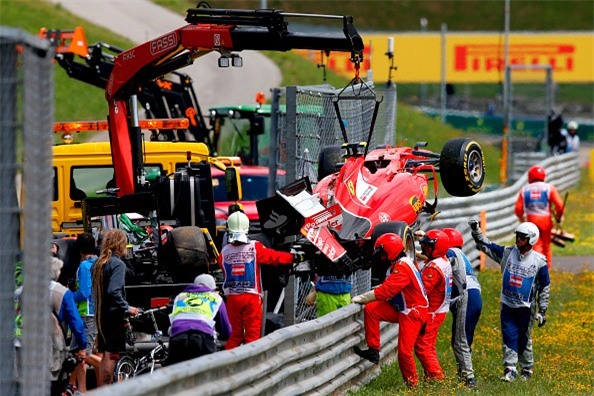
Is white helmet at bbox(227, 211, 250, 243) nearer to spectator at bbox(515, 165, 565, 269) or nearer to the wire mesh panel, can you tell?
the wire mesh panel

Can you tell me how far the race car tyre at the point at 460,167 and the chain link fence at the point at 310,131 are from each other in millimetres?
957

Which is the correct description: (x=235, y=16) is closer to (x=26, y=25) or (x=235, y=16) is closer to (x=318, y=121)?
(x=318, y=121)

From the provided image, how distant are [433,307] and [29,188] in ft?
22.3

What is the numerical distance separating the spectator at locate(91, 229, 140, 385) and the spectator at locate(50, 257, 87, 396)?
4.07ft

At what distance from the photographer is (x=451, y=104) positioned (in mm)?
50750

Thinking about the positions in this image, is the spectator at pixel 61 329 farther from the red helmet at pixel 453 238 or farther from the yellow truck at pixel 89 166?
the yellow truck at pixel 89 166

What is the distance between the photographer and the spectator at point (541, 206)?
65.2 ft

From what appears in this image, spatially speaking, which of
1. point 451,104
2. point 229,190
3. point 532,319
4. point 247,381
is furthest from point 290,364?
point 451,104

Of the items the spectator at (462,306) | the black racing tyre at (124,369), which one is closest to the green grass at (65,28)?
the spectator at (462,306)

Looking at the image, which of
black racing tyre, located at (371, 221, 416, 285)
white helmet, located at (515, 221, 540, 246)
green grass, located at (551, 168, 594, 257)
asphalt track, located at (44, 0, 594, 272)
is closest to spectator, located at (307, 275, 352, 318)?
black racing tyre, located at (371, 221, 416, 285)

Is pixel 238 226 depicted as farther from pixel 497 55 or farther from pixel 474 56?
pixel 497 55

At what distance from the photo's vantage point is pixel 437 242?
13.3 metres

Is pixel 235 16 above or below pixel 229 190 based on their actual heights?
above

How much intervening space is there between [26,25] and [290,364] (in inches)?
1223
